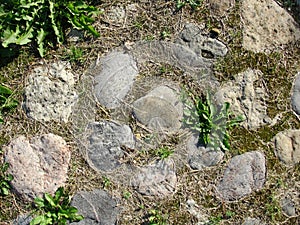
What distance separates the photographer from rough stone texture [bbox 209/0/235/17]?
131 inches

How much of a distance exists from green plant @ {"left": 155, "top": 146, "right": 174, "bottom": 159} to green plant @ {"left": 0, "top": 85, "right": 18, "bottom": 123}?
1037 millimetres

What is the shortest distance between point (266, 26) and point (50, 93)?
1.59 m

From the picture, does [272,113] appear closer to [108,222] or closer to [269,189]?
[269,189]

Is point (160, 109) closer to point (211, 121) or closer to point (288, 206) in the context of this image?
point (211, 121)

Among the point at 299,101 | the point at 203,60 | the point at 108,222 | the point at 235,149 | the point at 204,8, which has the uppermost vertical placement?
the point at 204,8

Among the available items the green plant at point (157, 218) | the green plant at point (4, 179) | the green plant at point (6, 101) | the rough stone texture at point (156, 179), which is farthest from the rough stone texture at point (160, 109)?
the green plant at point (4, 179)

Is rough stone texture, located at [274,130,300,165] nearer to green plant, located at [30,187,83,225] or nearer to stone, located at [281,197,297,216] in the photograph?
stone, located at [281,197,297,216]

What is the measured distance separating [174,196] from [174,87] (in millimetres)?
765

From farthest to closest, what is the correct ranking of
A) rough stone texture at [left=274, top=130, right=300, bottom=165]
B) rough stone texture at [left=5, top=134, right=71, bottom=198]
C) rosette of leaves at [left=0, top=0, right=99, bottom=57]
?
1. rough stone texture at [left=274, top=130, right=300, bottom=165]
2. rough stone texture at [left=5, top=134, right=71, bottom=198]
3. rosette of leaves at [left=0, top=0, right=99, bottom=57]

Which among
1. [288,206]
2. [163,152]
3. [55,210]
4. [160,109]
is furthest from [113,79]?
[288,206]

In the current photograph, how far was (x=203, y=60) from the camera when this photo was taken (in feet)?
10.9

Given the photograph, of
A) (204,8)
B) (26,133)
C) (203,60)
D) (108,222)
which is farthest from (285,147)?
(26,133)

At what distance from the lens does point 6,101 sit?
10.7ft

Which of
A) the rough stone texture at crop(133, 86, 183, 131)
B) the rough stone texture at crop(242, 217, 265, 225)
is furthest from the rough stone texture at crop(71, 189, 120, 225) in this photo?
the rough stone texture at crop(242, 217, 265, 225)
